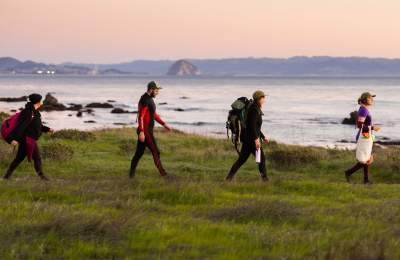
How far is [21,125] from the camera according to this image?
43.1ft

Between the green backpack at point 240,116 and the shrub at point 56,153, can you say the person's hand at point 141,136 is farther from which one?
the shrub at point 56,153

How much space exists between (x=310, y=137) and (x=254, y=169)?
2657 centimetres

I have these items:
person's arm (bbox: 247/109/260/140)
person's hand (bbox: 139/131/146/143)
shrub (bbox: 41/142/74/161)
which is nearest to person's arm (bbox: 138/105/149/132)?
person's hand (bbox: 139/131/146/143)

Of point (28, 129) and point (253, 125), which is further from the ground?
point (253, 125)

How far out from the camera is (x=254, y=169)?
63.3 feet

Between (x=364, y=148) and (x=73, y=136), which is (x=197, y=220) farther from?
(x=73, y=136)

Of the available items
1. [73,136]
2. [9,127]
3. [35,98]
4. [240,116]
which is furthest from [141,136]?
[73,136]

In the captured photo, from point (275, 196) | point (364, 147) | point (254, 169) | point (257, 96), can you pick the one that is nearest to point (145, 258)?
point (275, 196)

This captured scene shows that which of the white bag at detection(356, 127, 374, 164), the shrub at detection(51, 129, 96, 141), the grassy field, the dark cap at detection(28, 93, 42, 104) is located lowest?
the shrub at detection(51, 129, 96, 141)

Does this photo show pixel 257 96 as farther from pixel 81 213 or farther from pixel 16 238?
pixel 16 238

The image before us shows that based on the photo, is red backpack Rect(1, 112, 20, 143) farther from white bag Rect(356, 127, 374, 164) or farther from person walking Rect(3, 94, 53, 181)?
white bag Rect(356, 127, 374, 164)

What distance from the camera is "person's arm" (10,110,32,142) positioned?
13109 millimetres

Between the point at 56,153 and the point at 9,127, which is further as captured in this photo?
the point at 56,153

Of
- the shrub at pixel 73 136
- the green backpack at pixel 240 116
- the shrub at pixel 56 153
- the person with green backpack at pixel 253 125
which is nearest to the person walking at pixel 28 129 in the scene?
the green backpack at pixel 240 116
